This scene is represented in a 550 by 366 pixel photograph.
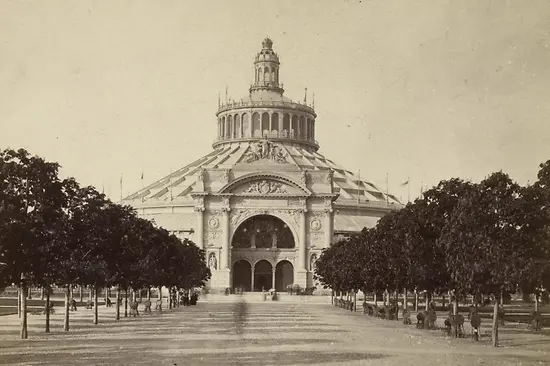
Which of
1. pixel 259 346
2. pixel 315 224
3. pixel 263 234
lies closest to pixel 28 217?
pixel 259 346

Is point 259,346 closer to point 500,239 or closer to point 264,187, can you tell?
point 500,239

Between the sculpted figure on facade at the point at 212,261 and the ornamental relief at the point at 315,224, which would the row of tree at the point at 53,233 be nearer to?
the sculpted figure on facade at the point at 212,261

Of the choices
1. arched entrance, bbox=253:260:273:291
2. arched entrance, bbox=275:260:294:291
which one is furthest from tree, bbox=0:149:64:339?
arched entrance, bbox=275:260:294:291

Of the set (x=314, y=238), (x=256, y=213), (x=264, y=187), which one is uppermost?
(x=264, y=187)

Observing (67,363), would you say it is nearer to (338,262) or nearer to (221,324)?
(221,324)

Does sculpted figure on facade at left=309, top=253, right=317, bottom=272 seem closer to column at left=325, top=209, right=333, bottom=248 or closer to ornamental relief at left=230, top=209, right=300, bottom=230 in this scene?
column at left=325, top=209, right=333, bottom=248

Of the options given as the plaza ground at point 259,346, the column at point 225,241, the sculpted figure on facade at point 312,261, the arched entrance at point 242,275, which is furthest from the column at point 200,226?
the plaza ground at point 259,346

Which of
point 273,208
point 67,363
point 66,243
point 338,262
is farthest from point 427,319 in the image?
point 273,208
